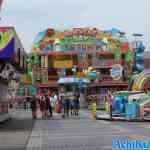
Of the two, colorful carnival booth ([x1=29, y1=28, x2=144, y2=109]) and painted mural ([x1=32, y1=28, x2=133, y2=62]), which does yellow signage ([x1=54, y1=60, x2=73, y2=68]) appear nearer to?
colorful carnival booth ([x1=29, y1=28, x2=144, y2=109])

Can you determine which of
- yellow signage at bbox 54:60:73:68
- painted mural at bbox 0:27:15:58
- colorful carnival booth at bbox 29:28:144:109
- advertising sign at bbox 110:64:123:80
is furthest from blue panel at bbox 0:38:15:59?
yellow signage at bbox 54:60:73:68

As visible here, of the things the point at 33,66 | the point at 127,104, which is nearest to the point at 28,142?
the point at 127,104

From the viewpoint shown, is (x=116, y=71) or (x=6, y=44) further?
(x=116, y=71)

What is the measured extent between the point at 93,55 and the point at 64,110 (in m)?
43.7

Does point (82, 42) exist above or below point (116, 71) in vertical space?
above

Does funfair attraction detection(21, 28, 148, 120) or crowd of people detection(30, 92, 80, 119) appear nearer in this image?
crowd of people detection(30, 92, 80, 119)

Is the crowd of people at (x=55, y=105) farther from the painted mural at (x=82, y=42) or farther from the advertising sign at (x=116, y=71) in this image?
the painted mural at (x=82, y=42)

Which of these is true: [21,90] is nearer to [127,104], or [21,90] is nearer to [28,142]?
[127,104]

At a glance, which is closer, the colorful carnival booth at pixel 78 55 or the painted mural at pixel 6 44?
the painted mural at pixel 6 44

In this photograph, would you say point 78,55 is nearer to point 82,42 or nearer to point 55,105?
point 82,42

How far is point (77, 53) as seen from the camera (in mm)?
82125

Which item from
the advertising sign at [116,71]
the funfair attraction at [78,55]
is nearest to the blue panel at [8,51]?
the advertising sign at [116,71]

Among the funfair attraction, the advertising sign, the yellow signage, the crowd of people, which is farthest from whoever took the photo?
the yellow signage

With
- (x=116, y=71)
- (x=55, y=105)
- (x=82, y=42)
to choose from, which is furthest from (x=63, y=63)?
(x=55, y=105)
